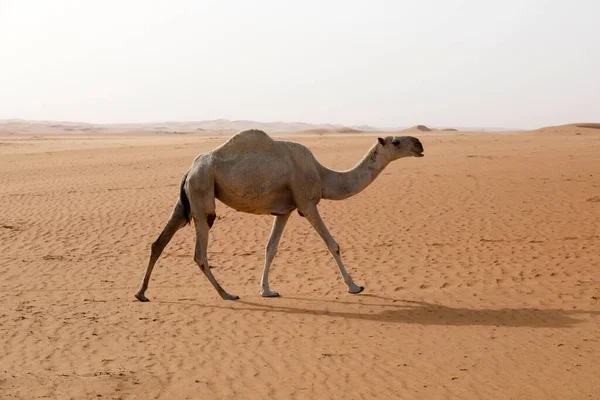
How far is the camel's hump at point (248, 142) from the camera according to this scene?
33.7 ft

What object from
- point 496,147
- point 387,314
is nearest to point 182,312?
point 387,314

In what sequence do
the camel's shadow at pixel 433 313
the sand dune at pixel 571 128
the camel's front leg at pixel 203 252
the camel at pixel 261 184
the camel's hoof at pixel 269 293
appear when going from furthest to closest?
the sand dune at pixel 571 128
the camel's hoof at pixel 269 293
the camel's front leg at pixel 203 252
the camel at pixel 261 184
the camel's shadow at pixel 433 313

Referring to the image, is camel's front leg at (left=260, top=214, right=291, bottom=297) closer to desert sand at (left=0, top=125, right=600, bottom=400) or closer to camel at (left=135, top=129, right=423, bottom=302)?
camel at (left=135, top=129, right=423, bottom=302)

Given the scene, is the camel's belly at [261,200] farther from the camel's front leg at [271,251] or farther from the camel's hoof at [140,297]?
the camel's hoof at [140,297]

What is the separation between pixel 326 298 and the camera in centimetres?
1035

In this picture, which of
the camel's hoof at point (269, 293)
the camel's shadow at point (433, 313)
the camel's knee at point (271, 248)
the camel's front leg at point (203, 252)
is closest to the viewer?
the camel's shadow at point (433, 313)

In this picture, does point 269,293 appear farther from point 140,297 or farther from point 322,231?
point 140,297

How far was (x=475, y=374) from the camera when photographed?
6.87 m

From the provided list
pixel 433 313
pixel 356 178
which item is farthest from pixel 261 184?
pixel 433 313

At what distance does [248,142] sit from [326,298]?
2.39 meters

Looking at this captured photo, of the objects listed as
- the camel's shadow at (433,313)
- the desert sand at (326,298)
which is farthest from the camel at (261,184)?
the desert sand at (326,298)

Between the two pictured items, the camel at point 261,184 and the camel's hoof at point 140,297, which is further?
the camel's hoof at point 140,297

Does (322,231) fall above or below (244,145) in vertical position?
below

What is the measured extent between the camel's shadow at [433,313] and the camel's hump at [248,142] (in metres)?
2.11
